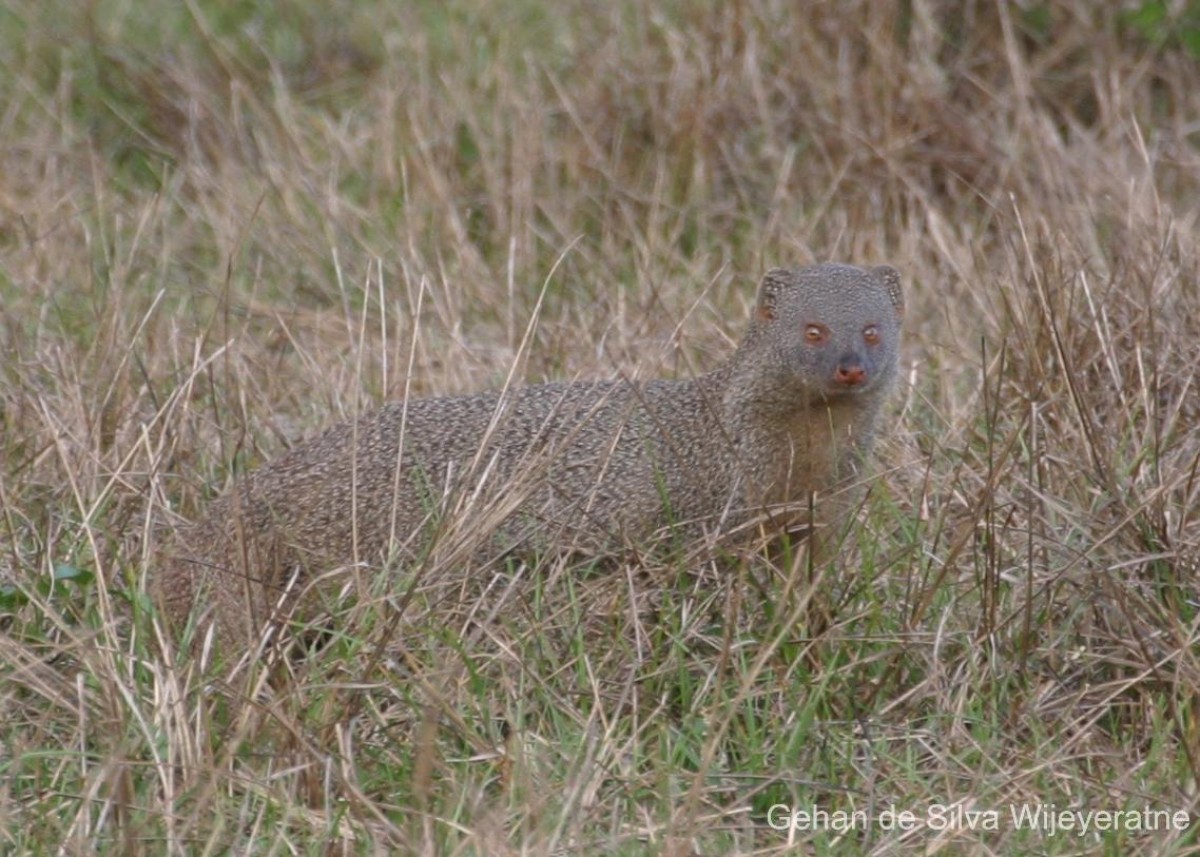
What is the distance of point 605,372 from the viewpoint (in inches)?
145

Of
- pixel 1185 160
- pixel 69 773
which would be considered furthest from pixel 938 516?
pixel 1185 160

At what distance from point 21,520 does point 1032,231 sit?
221 centimetres

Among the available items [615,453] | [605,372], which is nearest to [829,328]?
[615,453]

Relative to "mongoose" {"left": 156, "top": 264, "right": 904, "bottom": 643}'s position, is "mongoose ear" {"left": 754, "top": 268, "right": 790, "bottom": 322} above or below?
above

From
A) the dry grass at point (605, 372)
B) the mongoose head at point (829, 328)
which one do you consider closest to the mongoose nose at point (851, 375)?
the mongoose head at point (829, 328)

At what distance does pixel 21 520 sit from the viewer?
120 inches

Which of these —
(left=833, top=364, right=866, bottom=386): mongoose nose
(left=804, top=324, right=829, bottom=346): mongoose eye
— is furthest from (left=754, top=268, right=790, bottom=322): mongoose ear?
(left=833, top=364, right=866, bottom=386): mongoose nose

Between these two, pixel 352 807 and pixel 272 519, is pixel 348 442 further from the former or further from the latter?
pixel 352 807

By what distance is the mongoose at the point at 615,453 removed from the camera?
2967 millimetres

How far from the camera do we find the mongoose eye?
304cm

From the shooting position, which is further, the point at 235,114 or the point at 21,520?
the point at 235,114

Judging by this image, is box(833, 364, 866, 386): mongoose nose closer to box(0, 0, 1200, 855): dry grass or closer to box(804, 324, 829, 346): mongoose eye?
box(804, 324, 829, 346): mongoose eye

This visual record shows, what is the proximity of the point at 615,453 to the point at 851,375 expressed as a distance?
430 millimetres

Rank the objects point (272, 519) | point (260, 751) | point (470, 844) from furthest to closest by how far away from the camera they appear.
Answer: point (272, 519) < point (260, 751) < point (470, 844)
